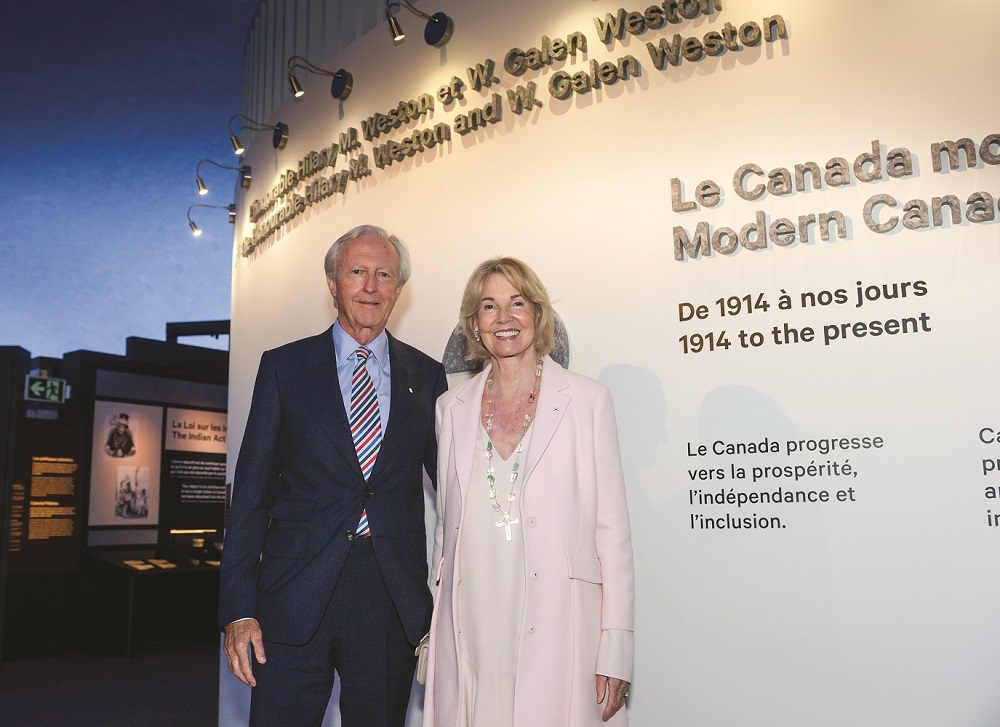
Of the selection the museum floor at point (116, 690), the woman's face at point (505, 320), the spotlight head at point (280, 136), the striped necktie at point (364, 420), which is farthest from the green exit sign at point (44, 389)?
the woman's face at point (505, 320)

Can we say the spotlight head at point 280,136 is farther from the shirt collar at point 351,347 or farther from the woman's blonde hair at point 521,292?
the woman's blonde hair at point 521,292

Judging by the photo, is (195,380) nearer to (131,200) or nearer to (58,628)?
(58,628)

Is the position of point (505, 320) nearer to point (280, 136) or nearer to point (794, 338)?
point (794, 338)

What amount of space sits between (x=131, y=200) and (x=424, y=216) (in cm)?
1397

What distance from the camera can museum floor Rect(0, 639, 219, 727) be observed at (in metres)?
5.89

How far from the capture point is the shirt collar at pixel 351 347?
2766 mm

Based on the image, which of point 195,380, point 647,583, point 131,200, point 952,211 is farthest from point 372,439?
point 131,200

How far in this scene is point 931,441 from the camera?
268cm

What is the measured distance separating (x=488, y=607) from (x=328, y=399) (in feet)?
2.74

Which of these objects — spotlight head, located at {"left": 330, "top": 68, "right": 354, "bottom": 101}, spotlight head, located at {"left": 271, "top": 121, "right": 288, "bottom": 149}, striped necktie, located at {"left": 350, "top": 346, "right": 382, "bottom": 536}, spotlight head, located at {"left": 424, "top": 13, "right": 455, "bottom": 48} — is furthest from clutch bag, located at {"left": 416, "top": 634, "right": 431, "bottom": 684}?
spotlight head, located at {"left": 271, "top": 121, "right": 288, "bottom": 149}

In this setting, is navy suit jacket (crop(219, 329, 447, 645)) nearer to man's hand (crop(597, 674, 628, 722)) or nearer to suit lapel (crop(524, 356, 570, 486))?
suit lapel (crop(524, 356, 570, 486))

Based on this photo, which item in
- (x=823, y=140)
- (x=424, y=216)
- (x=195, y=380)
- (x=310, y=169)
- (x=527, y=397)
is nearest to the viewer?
(x=527, y=397)

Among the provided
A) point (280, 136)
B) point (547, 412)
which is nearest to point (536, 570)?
point (547, 412)

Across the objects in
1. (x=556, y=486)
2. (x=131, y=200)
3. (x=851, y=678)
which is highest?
(x=131, y=200)
